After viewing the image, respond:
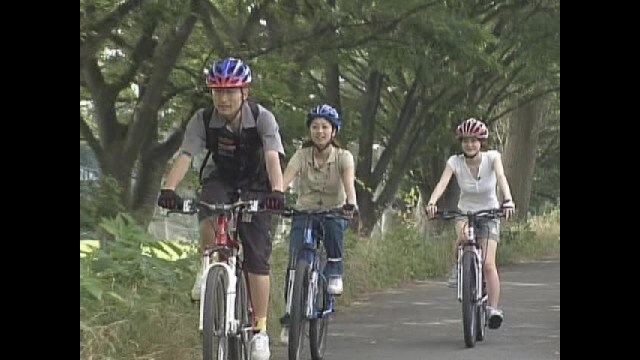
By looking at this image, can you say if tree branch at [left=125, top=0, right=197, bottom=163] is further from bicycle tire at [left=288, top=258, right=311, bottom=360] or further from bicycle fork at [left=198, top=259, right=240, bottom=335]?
bicycle fork at [left=198, top=259, right=240, bottom=335]

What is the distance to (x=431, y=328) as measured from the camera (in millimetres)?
11383

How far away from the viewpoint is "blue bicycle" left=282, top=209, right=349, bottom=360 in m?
8.16

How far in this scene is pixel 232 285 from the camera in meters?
7.09

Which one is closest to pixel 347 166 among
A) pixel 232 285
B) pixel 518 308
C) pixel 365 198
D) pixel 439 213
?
pixel 439 213

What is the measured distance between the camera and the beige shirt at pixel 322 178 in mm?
8836

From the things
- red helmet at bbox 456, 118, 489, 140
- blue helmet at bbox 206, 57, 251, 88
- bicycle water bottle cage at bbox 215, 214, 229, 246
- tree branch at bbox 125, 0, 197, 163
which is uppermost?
tree branch at bbox 125, 0, 197, 163

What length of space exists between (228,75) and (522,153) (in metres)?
22.1

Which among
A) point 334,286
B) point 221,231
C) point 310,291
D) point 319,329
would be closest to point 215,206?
point 221,231

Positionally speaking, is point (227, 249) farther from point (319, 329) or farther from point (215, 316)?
point (319, 329)

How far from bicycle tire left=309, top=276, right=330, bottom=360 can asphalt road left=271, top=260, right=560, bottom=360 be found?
320 mm

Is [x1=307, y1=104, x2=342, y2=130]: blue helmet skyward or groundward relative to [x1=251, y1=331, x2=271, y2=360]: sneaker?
skyward

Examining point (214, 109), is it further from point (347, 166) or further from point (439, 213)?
point (439, 213)

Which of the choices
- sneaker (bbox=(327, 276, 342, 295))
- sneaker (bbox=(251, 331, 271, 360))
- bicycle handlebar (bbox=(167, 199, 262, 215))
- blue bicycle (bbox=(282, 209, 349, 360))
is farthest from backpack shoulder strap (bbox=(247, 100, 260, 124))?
sneaker (bbox=(327, 276, 342, 295))

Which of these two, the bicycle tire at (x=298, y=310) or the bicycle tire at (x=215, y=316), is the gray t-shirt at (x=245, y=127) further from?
the bicycle tire at (x=298, y=310)
